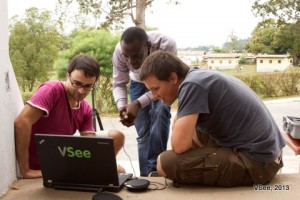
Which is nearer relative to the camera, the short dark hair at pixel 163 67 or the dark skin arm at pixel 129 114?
the short dark hair at pixel 163 67

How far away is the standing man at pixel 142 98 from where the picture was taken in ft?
7.01

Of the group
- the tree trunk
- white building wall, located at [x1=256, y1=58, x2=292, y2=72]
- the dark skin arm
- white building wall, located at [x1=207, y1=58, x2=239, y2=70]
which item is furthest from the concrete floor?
white building wall, located at [x1=256, y1=58, x2=292, y2=72]

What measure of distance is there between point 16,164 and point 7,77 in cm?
42

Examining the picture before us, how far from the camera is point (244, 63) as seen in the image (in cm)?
604

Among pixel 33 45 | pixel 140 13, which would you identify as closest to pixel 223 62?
pixel 140 13

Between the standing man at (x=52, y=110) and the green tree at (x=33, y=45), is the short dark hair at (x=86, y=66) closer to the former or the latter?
the standing man at (x=52, y=110)

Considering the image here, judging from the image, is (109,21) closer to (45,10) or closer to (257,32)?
(45,10)

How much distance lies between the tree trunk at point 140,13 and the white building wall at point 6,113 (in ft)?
11.2

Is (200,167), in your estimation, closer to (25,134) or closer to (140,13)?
Result: (25,134)

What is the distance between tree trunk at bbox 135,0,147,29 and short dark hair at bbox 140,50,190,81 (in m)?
3.49

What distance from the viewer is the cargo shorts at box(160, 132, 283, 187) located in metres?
1.62

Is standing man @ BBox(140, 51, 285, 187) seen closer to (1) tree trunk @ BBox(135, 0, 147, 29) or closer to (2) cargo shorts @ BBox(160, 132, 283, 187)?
(2) cargo shorts @ BBox(160, 132, 283, 187)

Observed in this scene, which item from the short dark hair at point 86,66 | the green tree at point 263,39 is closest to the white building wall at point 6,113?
the short dark hair at point 86,66

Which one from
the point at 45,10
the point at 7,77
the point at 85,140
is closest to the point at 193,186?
the point at 85,140
